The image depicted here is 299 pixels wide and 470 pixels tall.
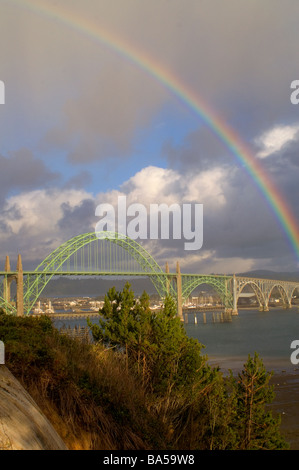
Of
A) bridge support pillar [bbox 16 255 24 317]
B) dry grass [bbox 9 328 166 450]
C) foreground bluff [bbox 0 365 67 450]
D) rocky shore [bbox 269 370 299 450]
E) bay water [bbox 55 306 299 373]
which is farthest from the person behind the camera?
bridge support pillar [bbox 16 255 24 317]

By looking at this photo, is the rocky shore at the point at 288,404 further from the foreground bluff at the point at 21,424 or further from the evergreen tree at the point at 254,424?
the foreground bluff at the point at 21,424

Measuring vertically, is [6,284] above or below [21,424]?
above

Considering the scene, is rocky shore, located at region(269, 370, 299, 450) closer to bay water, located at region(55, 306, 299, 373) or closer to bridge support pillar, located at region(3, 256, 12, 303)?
bay water, located at region(55, 306, 299, 373)

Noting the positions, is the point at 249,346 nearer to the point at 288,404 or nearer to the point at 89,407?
the point at 288,404

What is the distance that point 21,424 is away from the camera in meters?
5.18

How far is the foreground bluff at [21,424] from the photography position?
4.80m

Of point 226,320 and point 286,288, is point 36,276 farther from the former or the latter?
point 286,288

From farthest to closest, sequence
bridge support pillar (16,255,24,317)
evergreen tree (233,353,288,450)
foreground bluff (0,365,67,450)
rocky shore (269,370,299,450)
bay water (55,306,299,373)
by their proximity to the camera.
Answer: bridge support pillar (16,255,24,317)
bay water (55,306,299,373)
rocky shore (269,370,299,450)
evergreen tree (233,353,288,450)
foreground bluff (0,365,67,450)

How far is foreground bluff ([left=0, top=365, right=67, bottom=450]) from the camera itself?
4801 mm

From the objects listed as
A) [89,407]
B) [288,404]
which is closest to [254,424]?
[89,407]

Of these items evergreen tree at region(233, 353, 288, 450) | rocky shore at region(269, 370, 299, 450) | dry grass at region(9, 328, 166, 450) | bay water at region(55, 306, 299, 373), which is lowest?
bay water at region(55, 306, 299, 373)

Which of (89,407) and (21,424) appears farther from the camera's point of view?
(89,407)

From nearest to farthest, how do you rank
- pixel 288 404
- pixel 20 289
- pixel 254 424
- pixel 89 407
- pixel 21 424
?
pixel 21 424
pixel 89 407
pixel 254 424
pixel 288 404
pixel 20 289

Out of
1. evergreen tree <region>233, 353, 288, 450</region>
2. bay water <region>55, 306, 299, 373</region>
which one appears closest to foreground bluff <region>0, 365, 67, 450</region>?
evergreen tree <region>233, 353, 288, 450</region>
